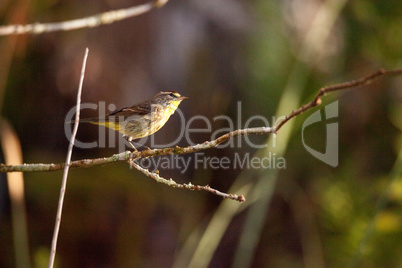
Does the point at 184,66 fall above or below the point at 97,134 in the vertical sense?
above

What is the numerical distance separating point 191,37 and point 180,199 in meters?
1.94

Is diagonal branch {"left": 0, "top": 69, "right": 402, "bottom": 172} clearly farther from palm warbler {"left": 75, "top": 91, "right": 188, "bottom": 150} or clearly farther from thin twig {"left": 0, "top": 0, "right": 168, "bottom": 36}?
palm warbler {"left": 75, "top": 91, "right": 188, "bottom": 150}

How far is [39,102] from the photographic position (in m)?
4.74

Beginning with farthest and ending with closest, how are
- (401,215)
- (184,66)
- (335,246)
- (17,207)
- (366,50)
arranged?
(184,66)
(366,50)
(335,246)
(401,215)
(17,207)

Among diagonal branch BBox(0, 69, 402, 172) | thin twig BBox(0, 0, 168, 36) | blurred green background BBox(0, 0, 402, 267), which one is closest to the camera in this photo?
thin twig BBox(0, 0, 168, 36)

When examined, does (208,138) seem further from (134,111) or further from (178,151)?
(178,151)

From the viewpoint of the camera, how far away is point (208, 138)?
506cm

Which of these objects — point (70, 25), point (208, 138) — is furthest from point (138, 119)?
point (70, 25)

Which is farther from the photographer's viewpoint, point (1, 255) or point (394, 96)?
point (394, 96)

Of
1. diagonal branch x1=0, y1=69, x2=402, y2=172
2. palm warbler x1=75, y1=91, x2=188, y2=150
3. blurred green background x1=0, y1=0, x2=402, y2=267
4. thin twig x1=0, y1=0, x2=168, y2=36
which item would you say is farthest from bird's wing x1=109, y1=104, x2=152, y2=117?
thin twig x1=0, y1=0, x2=168, y2=36

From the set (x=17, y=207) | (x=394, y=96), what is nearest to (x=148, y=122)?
(x=17, y=207)

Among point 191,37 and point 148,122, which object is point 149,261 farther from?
point 191,37

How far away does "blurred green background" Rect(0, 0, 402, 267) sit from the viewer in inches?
170

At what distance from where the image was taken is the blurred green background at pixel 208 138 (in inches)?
170
